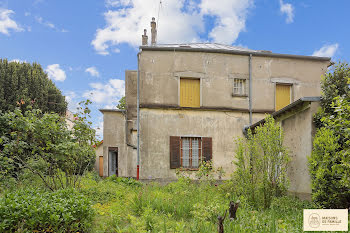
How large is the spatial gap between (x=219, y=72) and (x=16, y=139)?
951 centimetres

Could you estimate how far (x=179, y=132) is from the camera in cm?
1284

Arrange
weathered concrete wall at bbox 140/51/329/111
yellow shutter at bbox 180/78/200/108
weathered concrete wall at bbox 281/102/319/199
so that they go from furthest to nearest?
yellow shutter at bbox 180/78/200/108, weathered concrete wall at bbox 140/51/329/111, weathered concrete wall at bbox 281/102/319/199

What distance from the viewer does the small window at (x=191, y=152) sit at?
12672 mm

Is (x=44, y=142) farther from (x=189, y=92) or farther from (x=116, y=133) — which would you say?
(x=116, y=133)

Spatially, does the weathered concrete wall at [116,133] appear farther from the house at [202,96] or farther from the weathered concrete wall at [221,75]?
the weathered concrete wall at [221,75]

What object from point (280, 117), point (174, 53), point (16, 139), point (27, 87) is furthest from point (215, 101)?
point (27, 87)

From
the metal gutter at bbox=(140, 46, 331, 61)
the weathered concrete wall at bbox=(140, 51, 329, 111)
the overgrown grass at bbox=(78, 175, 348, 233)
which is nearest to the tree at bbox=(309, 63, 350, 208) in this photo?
the overgrown grass at bbox=(78, 175, 348, 233)

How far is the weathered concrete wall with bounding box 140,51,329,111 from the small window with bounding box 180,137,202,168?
1862 mm

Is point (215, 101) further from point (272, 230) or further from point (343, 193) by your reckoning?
point (272, 230)

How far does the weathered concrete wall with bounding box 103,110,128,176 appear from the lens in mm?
16984

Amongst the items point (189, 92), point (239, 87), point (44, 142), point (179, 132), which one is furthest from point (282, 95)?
point (44, 142)

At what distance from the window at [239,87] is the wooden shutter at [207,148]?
300 centimetres

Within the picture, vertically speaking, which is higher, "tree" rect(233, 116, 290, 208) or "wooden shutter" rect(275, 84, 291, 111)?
"wooden shutter" rect(275, 84, 291, 111)

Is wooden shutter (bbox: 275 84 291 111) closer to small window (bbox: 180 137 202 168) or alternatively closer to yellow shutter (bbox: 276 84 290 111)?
yellow shutter (bbox: 276 84 290 111)
